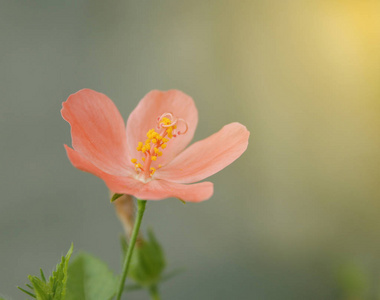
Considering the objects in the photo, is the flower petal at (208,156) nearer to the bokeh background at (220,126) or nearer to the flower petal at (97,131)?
the flower petal at (97,131)

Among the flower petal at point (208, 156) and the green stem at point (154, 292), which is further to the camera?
the green stem at point (154, 292)

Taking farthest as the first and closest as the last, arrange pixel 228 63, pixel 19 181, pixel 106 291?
pixel 228 63 → pixel 19 181 → pixel 106 291

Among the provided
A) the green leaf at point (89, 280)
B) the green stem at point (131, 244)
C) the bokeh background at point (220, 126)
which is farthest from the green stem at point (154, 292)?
the bokeh background at point (220, 126)

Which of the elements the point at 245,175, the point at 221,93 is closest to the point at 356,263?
the point at 245,175

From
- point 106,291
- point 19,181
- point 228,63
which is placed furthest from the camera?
point 228,63

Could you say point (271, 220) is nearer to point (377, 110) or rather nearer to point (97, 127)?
point (377, 110)

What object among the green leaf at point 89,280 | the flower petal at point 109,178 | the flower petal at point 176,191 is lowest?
the green leaf at point 89,280

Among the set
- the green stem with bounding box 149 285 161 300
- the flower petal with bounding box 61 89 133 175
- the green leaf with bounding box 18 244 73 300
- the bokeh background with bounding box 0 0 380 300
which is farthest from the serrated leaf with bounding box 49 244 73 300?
the bokeh background with bounding box 0 0 380 300
